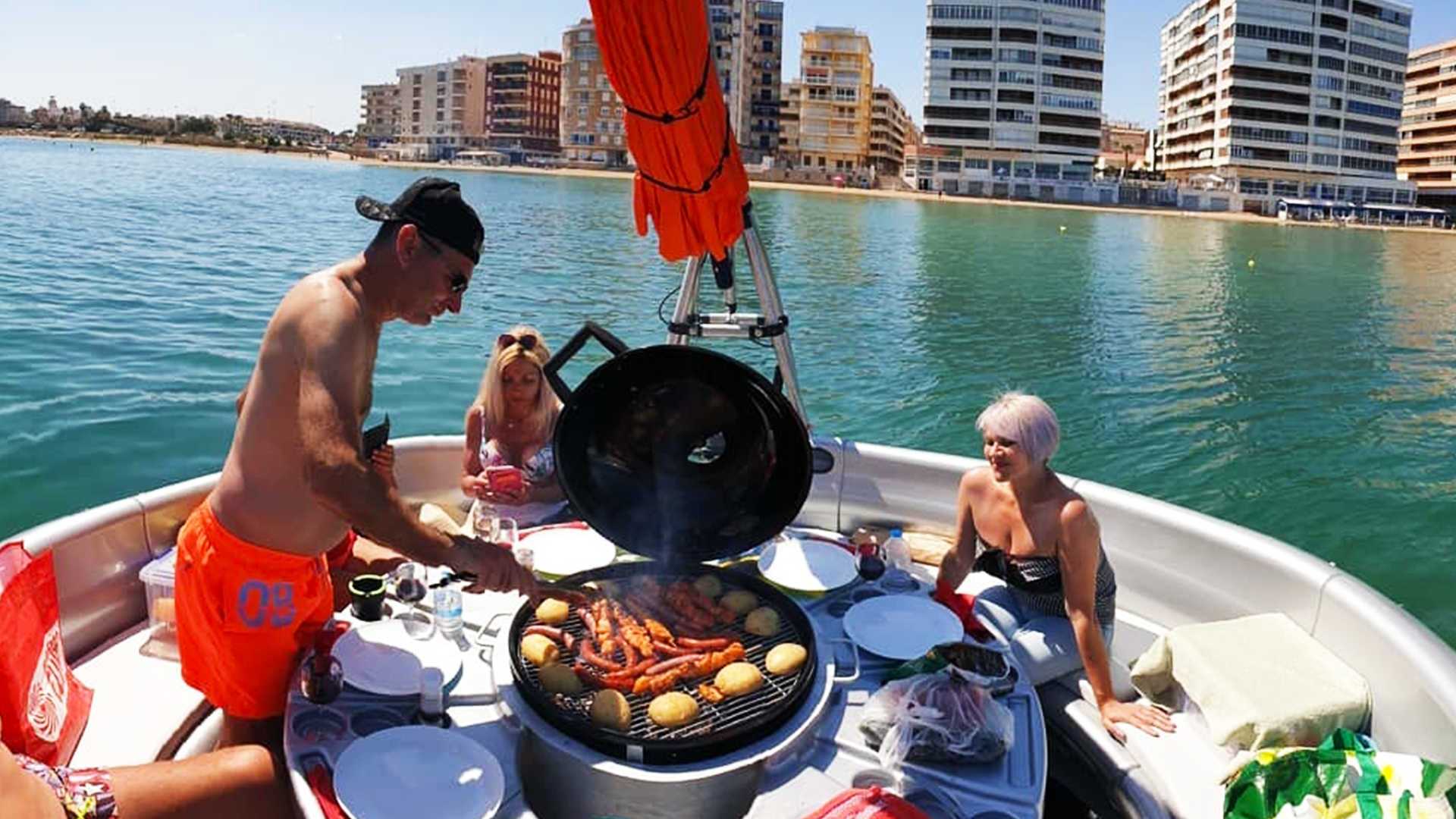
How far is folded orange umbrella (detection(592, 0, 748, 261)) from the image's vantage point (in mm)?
2580

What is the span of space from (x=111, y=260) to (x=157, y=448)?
46.4 ft

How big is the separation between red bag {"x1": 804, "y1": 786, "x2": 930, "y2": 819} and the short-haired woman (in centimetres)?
131

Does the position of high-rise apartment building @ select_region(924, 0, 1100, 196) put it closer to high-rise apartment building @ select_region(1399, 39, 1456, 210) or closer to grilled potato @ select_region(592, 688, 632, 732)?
high-rise apartment building @ select_region(1399, 39, 1456, 210)

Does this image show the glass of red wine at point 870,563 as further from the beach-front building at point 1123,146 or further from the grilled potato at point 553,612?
the beach-front building at point 1123,146

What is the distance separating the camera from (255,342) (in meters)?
14.6

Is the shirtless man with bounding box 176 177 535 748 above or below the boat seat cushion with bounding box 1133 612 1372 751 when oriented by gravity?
above

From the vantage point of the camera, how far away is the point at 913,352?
55.9ft

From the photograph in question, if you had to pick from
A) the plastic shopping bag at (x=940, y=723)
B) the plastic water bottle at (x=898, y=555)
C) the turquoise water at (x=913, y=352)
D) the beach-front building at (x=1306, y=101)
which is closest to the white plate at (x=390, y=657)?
the plastic shopping bag at (x=940, y=723)

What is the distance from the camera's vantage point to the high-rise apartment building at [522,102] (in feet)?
399

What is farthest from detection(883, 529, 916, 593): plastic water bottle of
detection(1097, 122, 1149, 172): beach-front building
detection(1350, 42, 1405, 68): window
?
detection(1097, 122, 1149, 172): beach-front building

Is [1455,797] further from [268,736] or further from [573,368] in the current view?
[573,368]

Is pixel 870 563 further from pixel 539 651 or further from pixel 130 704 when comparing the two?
pixel 130 704

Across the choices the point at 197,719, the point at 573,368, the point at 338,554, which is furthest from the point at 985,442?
the point at 573,368

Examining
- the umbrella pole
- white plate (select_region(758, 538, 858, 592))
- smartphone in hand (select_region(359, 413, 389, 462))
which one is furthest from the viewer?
the umbrella pole
